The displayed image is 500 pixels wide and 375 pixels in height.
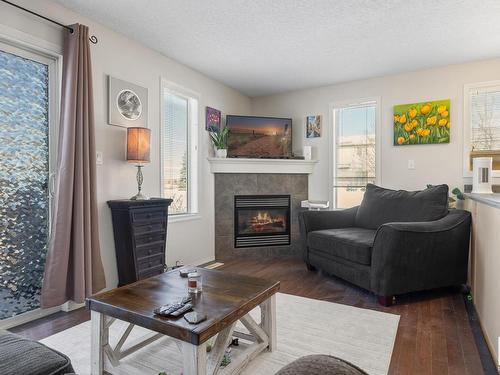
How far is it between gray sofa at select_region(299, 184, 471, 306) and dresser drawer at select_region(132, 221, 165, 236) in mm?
1564

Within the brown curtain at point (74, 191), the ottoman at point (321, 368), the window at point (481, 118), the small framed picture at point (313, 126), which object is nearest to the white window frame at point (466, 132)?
the window at point (481, 118)

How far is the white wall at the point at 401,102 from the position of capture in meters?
3.66

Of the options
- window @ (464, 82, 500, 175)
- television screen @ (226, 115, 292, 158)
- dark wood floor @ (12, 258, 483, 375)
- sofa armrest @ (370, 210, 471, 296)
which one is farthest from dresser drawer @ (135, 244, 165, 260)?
window @ (464, 82, 500, 175)

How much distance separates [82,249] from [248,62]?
8.41ft

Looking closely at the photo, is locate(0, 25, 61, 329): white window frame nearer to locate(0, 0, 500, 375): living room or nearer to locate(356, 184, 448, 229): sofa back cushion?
locate(0, 0, 500, 375): living room

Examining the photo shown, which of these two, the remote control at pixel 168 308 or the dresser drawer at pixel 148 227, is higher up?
the dresser drawer at pixel 148 227

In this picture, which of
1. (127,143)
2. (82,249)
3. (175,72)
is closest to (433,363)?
(82,249)

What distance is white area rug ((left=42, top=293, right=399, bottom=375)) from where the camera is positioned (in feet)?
5.76

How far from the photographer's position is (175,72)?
3639 millimetres

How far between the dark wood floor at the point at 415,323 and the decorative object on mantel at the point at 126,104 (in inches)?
66.5

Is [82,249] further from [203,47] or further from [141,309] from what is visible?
[203,47]

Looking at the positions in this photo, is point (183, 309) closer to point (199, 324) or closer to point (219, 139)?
point (199, 324)

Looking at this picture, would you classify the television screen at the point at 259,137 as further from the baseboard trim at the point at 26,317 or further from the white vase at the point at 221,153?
the baseboard trim at the point at 26,317

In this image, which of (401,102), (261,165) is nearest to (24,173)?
(261,165)
